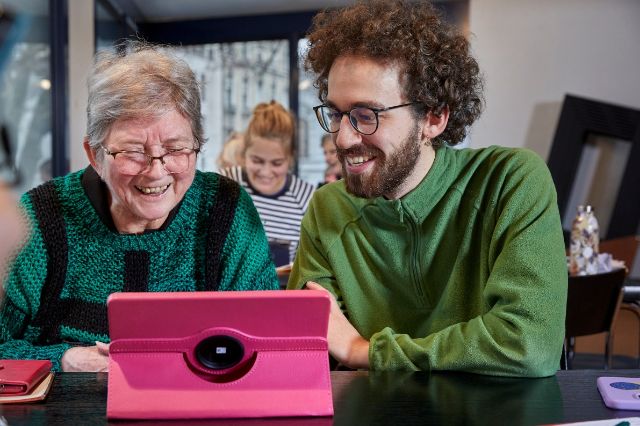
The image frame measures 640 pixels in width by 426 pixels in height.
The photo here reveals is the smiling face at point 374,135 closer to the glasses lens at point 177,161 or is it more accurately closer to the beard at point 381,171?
the beard at point 381,171

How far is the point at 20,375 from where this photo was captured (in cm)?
123

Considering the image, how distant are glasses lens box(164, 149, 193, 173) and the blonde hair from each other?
8.43 feet

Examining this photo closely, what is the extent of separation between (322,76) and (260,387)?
976mm

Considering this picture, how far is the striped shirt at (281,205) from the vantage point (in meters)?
4.23

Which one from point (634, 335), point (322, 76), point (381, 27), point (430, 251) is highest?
point (381, 27)

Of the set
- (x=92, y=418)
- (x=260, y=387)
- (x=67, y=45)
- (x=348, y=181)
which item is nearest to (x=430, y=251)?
(x=348, y=181)

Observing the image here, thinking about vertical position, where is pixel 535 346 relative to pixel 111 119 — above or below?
below

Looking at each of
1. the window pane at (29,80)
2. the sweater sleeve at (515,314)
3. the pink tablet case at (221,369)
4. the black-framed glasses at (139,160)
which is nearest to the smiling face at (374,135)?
the sweater sleeve at (515,314)

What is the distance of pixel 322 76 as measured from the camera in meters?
1.91

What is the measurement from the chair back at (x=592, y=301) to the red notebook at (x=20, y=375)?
72.4 inches

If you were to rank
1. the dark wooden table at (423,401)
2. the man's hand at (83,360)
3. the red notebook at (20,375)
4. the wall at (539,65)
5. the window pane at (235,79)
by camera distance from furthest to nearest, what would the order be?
the window pane at (235,79), the wall at (539,65), the man's hand at (83,360), the red notebook at (20,375), the dark wooden table at (423,401)

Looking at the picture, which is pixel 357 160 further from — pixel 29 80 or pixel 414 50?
pixel 29 80

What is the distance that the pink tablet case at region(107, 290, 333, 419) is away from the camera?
110 centimetres

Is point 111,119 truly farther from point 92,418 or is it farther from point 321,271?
point 92,418
